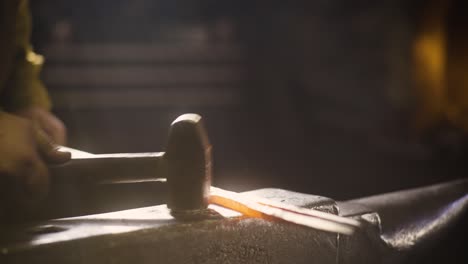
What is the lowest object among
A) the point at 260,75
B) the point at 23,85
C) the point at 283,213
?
the point at 260,75

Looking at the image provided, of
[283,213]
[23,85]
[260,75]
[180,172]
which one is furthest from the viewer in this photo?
[260,75]

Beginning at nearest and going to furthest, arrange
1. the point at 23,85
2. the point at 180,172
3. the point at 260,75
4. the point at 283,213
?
the point at 283,213
the point at 180,172
the point at 23,85
the point at 260,75

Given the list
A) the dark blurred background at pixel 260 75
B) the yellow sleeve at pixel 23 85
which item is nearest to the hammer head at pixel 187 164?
the yellow sleeve at pixel 23 85

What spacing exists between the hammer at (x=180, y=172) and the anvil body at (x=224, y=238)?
0.04 meters

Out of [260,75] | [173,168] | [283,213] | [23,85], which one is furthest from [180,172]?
[260,75]

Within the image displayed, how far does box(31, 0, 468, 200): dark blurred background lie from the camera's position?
8070 mm

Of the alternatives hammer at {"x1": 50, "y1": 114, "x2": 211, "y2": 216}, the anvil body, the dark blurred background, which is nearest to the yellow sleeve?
hammer at {"x1": 50, "y1": 114, "x2": 211, "y2": 216}

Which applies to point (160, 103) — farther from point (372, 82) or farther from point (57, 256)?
point (57, 256)

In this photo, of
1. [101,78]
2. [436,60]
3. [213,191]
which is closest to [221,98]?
[101,78]

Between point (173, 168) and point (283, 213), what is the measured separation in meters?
0.29

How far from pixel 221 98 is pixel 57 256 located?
27.8 ft

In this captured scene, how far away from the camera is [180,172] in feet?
4.17

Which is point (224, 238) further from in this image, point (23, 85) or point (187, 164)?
point (23, 85)

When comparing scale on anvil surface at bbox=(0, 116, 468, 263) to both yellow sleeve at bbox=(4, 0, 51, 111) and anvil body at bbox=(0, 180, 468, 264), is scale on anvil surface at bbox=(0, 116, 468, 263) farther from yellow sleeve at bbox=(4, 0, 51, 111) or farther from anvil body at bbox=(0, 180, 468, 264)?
yellow sleeve at bbox=(4, 0, 51, 111)
